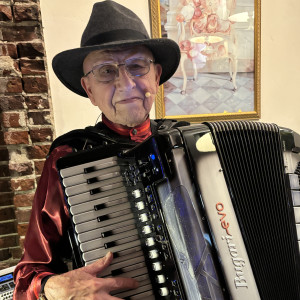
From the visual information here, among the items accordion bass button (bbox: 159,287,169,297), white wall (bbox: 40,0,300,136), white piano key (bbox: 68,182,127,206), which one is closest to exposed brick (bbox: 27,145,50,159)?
white wall (bbox: 40,0,300,136)

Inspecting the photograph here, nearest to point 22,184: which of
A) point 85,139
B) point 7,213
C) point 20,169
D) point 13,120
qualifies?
point 20,169

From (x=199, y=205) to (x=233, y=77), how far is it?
52.1 inches

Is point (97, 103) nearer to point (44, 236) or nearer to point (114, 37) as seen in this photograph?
point (114, 37)

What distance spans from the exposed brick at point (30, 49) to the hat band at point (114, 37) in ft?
1.66

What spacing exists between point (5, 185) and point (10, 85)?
487 mm

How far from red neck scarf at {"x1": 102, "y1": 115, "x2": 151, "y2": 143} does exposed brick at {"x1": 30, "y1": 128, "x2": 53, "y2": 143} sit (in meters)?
0.47

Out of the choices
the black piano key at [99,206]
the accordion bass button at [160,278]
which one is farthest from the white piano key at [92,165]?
the accordion bass button at [160,278]

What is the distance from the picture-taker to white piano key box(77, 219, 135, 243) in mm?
714

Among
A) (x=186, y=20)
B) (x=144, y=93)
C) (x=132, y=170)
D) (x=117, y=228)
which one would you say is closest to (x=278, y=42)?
(x=186, y=20)

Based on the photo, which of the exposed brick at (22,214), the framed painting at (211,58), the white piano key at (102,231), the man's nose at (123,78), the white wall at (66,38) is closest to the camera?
the white piano key at (102,231)

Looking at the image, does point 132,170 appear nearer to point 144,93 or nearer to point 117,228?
point 117,228

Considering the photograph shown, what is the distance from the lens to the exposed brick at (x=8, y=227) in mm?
1342

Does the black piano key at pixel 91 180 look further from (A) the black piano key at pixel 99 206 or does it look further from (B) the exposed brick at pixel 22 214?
(B) the exposed brick at pixel 22 214

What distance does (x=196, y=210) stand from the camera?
61 cm
